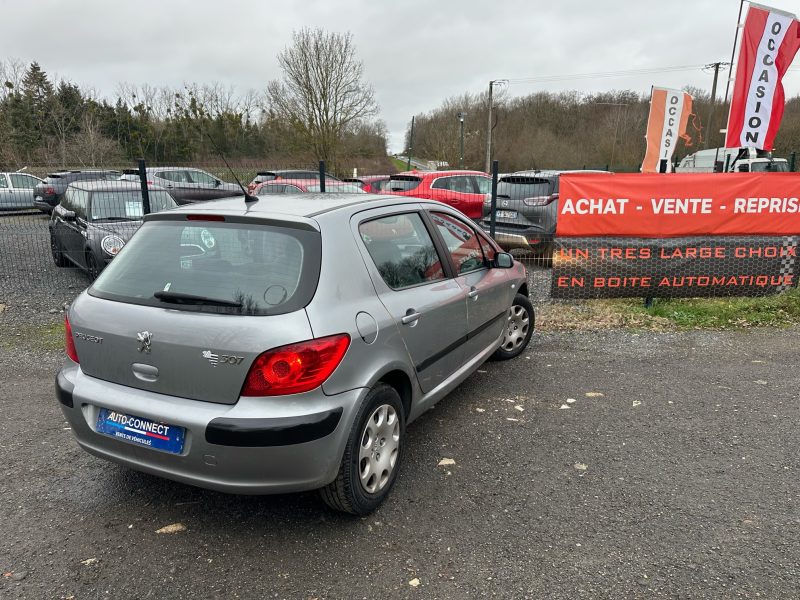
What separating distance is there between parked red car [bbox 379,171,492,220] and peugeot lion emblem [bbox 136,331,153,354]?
925 centimetres

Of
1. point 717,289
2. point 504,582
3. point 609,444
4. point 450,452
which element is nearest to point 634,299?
point 717,289

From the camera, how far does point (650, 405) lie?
435cm

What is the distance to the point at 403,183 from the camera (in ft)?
40.3

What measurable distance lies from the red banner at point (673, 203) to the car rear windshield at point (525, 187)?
2.96 m

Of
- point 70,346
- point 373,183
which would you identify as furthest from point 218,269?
point 373,183

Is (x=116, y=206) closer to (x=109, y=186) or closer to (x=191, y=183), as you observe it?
(x=109, y=186)

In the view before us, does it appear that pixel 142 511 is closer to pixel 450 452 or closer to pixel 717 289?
pixel 450 452

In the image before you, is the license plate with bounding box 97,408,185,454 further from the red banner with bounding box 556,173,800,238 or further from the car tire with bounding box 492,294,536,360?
the red banner with bounding box 556,173,800,238

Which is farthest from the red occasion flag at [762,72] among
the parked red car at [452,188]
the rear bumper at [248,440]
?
the rear bumper at [248,440]

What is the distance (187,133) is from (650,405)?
37.3 m

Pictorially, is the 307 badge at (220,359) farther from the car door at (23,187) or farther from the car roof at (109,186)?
the car door at (23,187)

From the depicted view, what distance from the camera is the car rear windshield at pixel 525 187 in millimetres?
9730

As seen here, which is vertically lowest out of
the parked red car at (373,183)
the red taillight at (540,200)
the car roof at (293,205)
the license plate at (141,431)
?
the license plate at (141,431)

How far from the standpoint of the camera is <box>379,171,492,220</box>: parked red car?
11703 mm
